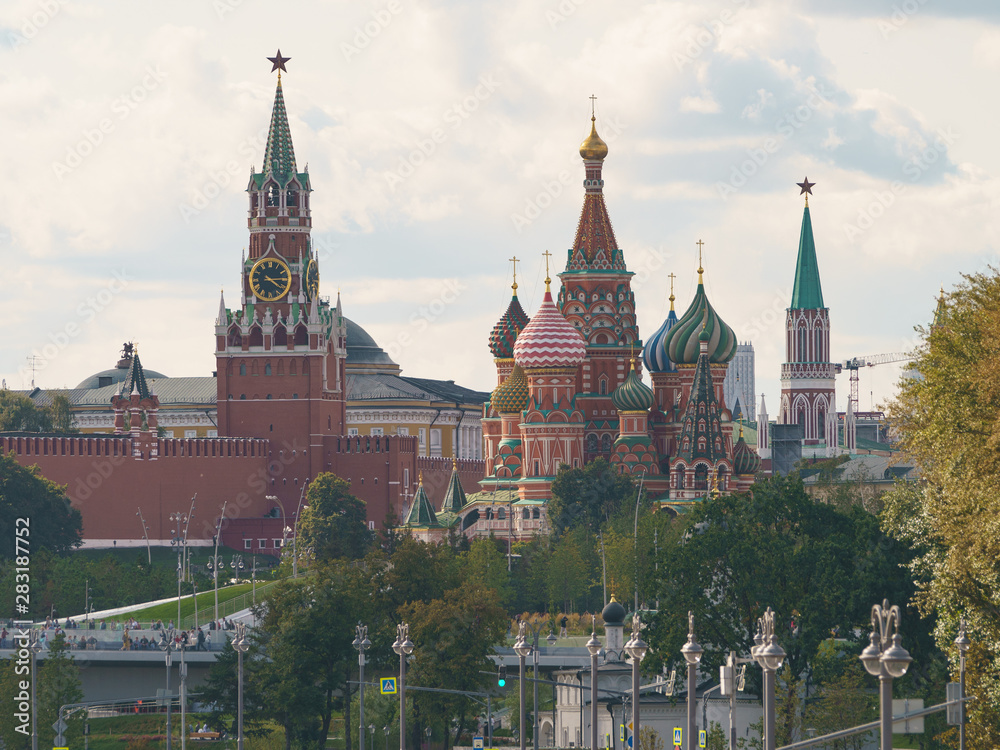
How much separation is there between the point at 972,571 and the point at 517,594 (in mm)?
60857

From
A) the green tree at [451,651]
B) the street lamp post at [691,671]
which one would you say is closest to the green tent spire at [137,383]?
the green tree at [451,651]

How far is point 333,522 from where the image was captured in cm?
12062

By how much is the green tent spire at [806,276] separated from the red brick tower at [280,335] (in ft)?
169

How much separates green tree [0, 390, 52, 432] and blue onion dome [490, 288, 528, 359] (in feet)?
137

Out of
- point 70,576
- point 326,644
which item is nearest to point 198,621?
point 70,576

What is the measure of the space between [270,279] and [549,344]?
1082 inches

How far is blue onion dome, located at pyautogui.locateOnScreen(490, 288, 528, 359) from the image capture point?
431 feet

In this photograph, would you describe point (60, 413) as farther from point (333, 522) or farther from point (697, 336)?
point (697, 336)

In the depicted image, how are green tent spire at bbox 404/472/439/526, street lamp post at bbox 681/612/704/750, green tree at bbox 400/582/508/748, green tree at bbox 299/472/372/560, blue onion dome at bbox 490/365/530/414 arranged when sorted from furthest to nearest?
1. blue onion dome at bbox 490/365/530/414
2. green tent spire at bbox 404/472/439/526
3. green tree at bbox 299/472/372/560
4. green tree at bbox 400/582/508/748
5. street lamp post at bbox 681/612/704/750

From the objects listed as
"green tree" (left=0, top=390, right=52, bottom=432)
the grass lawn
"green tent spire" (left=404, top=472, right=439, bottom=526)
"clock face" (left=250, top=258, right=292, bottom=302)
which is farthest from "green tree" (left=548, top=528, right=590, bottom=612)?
"green tree" (left=0, top=390, right=52, bottom=432)

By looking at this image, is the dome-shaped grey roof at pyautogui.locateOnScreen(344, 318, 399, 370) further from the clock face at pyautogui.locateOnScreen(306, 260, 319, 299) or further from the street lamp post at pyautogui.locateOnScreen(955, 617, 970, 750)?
the street lamp post at pyautogui.locateOnScreen(955, 617, 970, 750)

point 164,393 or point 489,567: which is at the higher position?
point 164,393

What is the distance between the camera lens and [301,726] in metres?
66.3

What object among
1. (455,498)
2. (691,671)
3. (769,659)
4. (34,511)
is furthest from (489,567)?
(769,659)
